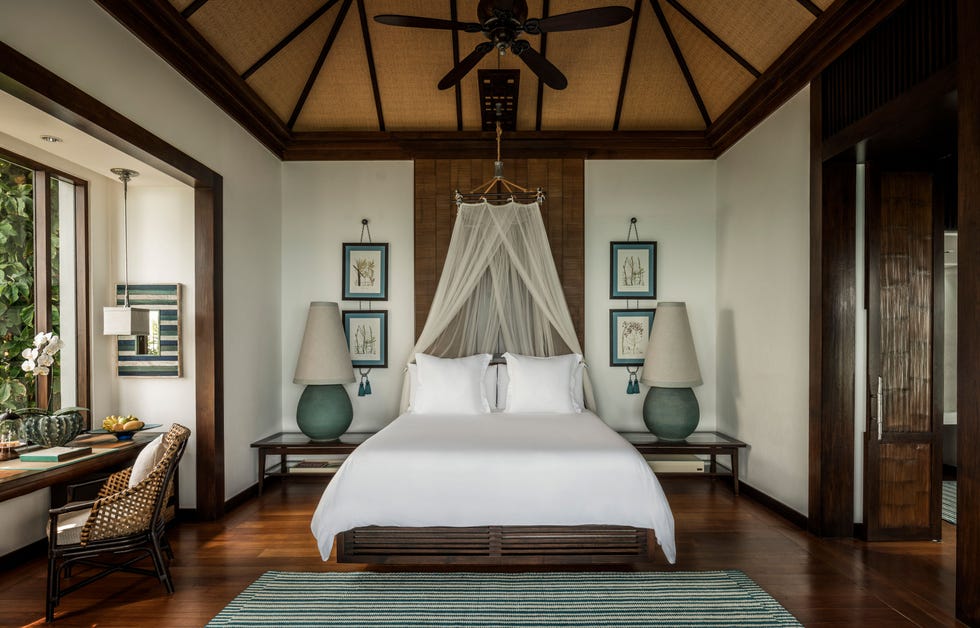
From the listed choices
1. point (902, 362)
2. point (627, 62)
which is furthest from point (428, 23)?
point (902, 362)

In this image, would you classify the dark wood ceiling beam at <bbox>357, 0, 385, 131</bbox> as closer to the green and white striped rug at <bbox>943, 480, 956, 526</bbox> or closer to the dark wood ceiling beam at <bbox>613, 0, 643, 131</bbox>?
the dark wood ceiling beam at <bbox>613, 0, 643, 131</bbox>

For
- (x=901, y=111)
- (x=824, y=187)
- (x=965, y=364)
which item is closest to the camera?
(x=965, y=364)

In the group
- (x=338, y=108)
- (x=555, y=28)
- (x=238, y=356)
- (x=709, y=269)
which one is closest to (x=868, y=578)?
(x=709, y=269)

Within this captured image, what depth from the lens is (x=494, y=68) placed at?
14.9ft

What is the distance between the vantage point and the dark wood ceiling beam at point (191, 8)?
10.5 feet

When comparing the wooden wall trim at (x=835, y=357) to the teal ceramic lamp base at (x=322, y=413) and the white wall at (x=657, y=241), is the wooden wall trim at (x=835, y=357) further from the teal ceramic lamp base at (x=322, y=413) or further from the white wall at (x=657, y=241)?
the teal ceramic lamp base at (x=322, y=413)

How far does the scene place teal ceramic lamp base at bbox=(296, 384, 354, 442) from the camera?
451 centimetres

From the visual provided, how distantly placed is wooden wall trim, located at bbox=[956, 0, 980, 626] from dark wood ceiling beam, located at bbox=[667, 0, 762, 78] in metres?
1.73

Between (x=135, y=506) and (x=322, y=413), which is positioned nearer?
(x=135, y=506)

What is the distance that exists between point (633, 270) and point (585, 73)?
1.70 metres

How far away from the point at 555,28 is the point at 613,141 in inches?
89.8

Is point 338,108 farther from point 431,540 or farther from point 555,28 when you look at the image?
point 431,540

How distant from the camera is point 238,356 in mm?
4152

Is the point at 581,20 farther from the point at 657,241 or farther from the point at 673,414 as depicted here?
the point at 673,414
